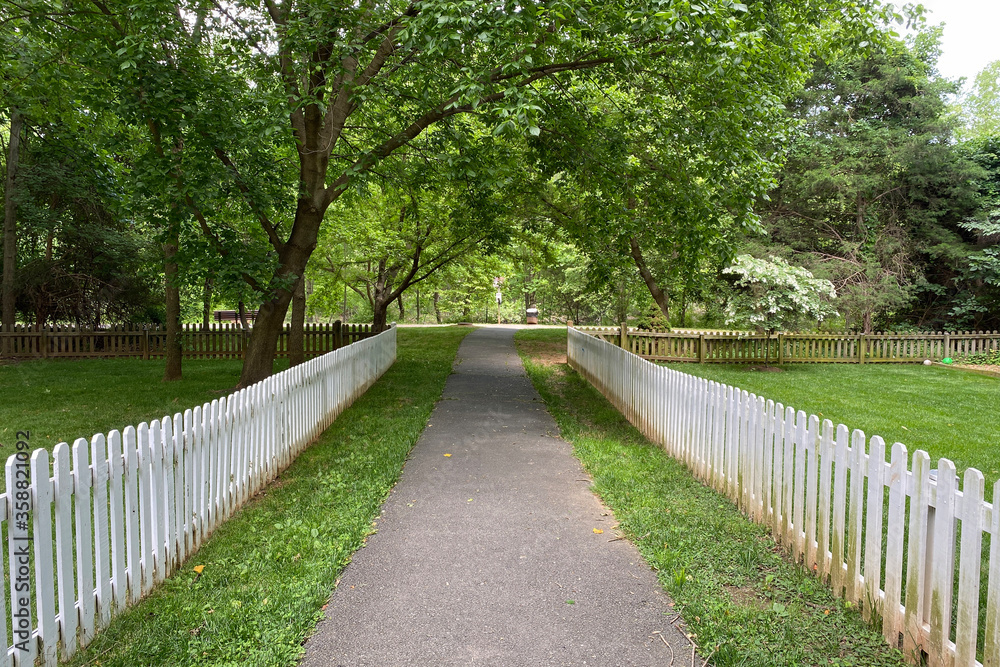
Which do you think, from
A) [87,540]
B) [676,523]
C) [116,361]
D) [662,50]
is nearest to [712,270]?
[662,50]

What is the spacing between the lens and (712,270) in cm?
2106

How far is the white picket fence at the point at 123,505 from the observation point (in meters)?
2.60

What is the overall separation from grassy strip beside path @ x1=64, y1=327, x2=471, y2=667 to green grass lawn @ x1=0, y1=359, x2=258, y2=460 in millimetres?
3517

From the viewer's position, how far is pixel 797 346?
59.2 feet

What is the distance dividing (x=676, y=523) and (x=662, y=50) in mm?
5966

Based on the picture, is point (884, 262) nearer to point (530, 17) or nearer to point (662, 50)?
point (662, 50)

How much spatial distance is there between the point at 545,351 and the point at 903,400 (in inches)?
433

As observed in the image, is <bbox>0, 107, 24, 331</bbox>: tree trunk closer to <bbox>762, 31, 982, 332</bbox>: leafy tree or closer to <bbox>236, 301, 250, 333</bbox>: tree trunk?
<bbox>236, 301, 250, 333</bbox>: tree trunk

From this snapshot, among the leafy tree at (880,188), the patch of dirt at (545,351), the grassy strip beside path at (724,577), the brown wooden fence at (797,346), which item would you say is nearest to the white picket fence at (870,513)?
the grassy strip beside path at (724,577)

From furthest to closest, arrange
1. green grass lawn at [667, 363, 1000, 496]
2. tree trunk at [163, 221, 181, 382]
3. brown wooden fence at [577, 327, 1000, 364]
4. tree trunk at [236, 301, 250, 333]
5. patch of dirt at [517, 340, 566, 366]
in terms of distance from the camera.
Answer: patch of dirt at [517, 340, 566, 366]
tree trunk at [236, 301, 250, 333]
brown wooden fence at [577, 327, 1000, 364]
tree trunk at [163, 221, 181, 382]
green grass lawn at [667, 363, 1000, 496]

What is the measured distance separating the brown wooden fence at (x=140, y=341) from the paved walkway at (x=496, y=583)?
12488 millimetres

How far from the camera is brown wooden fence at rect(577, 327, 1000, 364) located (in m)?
17.7

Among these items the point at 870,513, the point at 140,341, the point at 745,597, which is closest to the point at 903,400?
the point at 870,513

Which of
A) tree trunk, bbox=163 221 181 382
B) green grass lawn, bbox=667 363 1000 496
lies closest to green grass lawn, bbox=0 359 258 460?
tree trunk, bbox=163 221 181 382
